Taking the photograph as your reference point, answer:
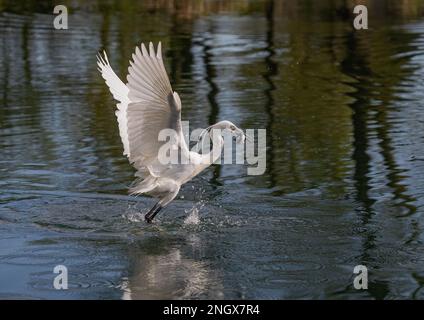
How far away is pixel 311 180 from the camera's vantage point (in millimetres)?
11695

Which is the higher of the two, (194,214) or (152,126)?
(152,126)

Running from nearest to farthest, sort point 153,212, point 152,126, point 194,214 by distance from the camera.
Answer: point 152,126
point 153,212
point 194,214

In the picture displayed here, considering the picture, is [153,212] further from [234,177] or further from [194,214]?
[234,177]

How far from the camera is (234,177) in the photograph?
39.5 feet

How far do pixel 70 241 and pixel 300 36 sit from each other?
14014mm

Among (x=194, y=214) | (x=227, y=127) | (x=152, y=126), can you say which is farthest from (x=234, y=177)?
(x=152, y=126)

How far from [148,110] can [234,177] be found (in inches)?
106

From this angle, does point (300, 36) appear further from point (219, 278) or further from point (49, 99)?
point (219, 278)

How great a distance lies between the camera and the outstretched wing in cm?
930

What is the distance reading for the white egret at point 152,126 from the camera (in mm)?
9336

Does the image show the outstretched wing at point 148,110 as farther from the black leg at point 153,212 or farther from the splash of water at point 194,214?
the splash of water at point 194,214

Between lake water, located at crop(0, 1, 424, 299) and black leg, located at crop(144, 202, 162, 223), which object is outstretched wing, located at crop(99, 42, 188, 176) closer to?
black leg, located at crop(144, 202, 162, 223)

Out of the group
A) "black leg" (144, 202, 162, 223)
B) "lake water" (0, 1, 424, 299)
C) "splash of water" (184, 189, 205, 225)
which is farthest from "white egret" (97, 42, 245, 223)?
"lake water" (0, 1, 424, 299)
